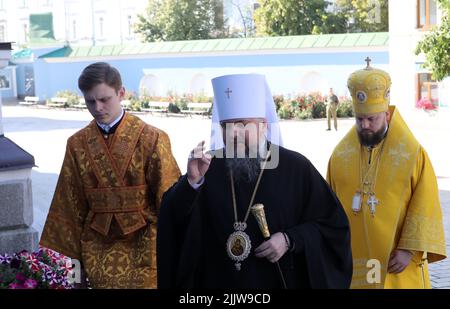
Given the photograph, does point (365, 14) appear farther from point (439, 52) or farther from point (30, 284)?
point (30, 284)

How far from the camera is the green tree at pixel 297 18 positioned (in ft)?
134

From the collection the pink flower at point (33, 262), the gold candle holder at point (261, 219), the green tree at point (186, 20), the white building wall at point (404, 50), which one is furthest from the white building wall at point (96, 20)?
the gold candle holder at point (261, 219)

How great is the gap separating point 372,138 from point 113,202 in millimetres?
1427

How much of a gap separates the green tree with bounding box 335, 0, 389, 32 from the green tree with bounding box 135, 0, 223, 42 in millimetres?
6294

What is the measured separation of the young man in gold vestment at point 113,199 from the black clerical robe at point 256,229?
77 centimetres

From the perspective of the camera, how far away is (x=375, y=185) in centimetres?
472

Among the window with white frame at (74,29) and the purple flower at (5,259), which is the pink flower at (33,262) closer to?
the purple flower at (5,259)

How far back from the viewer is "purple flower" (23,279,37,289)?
13.0 ft

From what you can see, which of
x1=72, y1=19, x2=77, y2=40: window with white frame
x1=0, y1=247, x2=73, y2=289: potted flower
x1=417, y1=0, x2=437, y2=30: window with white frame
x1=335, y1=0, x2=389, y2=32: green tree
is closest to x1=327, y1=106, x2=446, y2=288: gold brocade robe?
x1=0, y1=247, x2=73, y2=289: potted flower

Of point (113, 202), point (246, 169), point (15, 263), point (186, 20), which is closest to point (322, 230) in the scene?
point (246, 169)

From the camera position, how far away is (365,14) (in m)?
39.4
